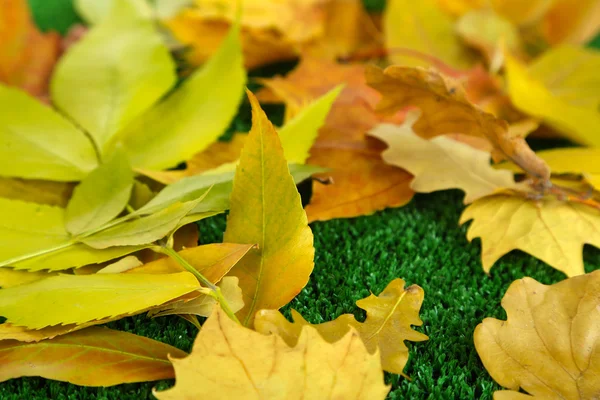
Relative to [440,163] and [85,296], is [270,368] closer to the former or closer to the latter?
[85,296]

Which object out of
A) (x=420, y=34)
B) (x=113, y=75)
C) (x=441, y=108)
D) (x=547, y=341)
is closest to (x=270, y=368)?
(x=547, y=341)

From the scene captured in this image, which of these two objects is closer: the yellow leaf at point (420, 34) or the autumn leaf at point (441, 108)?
the autumn leaf at point (441, 108)

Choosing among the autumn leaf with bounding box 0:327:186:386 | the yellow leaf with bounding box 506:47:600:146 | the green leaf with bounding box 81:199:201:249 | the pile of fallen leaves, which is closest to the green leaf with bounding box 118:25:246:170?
the pile of fallen leaves

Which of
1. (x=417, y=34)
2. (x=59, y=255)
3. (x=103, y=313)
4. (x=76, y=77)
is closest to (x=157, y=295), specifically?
(x=103, y=313)

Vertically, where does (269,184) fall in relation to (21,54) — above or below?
above

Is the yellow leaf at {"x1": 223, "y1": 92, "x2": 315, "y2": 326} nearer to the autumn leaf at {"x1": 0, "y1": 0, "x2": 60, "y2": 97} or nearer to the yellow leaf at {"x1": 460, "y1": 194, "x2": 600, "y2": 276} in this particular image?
the yellow leaf at {"x1": 460, "y1": 194, "x2": 600, "y2": 276}

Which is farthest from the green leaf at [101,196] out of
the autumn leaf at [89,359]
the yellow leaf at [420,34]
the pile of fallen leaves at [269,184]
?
the yellow leaf at [420,34]

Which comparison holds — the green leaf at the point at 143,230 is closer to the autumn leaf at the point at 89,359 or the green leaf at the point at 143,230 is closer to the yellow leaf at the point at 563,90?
the autumn leaf at the point at 89,359
